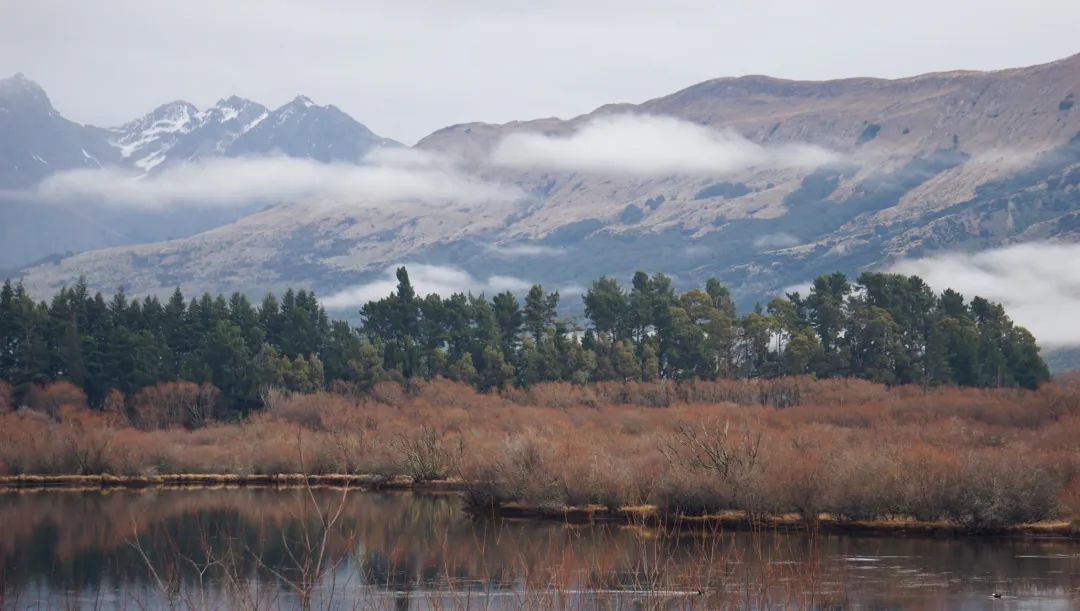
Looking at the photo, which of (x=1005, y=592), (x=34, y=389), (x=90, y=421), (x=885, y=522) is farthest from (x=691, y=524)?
(x=34, y=389)

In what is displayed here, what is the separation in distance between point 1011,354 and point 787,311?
23150 mm

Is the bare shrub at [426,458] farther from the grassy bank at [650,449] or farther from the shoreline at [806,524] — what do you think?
the shoreline at [806,524]

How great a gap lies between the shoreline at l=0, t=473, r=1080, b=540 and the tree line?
25318mm

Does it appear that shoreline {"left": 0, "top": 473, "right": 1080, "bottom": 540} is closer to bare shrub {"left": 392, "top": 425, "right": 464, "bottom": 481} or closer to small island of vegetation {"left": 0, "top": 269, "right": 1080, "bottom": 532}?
small island of vegetation {"left": 0, "top": 269, "right": 1080, "bottom": 532}

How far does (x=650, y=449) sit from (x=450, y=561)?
32093mm

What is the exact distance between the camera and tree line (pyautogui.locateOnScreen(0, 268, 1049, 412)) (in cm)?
13662

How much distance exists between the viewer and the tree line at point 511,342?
136625mm

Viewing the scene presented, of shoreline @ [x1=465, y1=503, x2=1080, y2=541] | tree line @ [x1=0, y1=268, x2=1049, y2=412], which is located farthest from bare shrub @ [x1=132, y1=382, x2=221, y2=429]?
shoreline @ [x1=465, y1=503, x2=1080, y2=541]

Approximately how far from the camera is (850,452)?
7819 cm

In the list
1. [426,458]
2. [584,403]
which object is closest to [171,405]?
[426,458]

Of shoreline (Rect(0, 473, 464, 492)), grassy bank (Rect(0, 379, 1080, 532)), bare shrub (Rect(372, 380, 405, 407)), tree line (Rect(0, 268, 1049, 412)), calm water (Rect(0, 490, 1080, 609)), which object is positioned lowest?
shoreline (Rect(0, 473, 464, 492))

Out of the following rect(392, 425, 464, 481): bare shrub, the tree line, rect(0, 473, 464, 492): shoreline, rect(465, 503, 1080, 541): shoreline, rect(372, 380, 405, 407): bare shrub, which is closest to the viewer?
rect(465, 503, 1080, 541): shoreline

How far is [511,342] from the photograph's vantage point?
152 metres

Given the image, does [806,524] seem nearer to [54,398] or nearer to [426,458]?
[426,458]
